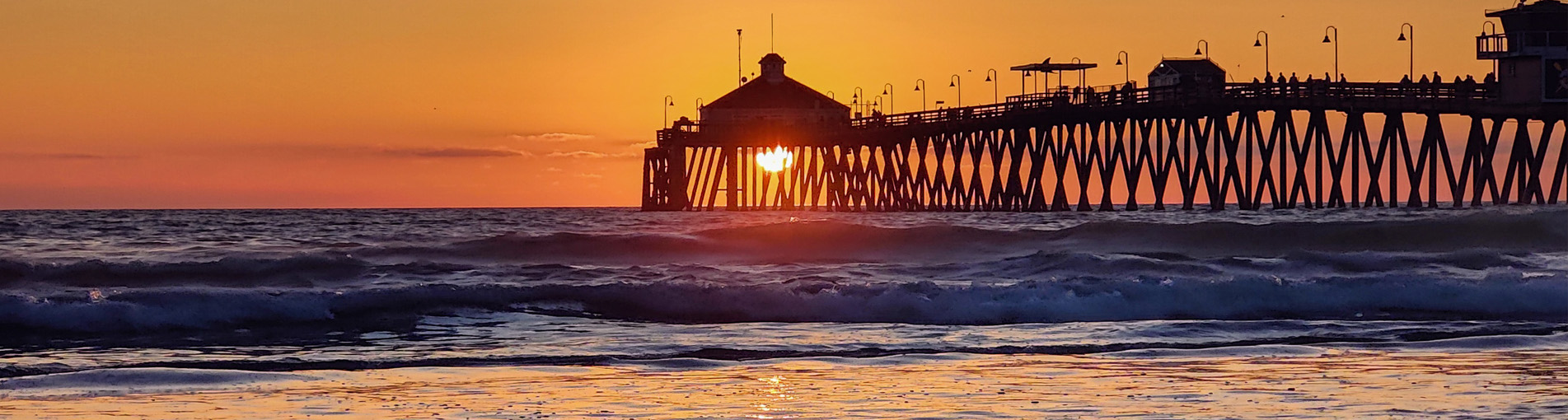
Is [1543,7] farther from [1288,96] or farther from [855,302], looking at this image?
[855,302]

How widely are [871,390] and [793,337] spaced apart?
3.60 m

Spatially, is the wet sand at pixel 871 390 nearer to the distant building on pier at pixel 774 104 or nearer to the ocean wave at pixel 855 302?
the ocean wave at pixel 855 302

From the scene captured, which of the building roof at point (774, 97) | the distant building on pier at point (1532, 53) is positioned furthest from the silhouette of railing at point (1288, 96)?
the building roof at point (774, 97)

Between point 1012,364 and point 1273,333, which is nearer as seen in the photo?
point 1012,364

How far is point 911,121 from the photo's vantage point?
69.1 m

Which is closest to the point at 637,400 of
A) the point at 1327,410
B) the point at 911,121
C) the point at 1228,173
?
the point at 1327,410

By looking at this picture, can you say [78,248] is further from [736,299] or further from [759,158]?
[759,158]

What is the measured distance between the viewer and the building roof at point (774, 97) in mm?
84688

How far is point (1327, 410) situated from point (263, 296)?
1004 cm

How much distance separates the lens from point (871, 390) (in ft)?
36.6

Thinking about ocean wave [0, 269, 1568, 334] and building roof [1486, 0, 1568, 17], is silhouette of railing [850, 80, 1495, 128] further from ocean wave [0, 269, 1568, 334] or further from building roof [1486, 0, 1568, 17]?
ocean wave [0, 269, 1568, 334]

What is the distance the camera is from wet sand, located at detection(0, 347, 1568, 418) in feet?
33.4

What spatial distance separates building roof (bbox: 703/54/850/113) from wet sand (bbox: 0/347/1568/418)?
7174 cm

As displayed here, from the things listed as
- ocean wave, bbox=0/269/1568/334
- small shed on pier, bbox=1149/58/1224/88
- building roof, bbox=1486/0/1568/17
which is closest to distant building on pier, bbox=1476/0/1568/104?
building roof, bbox=1486/0/1568/17
